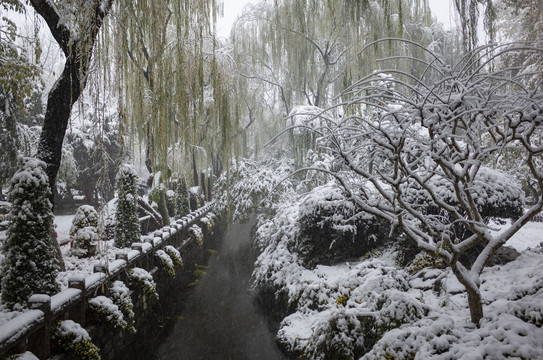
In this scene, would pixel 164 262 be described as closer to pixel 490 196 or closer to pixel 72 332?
pixel 72 332

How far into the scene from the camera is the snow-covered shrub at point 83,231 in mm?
6199

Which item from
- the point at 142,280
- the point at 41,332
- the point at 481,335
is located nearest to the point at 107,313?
the point at 41,332

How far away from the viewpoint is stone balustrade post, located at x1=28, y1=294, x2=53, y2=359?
9.57 ft

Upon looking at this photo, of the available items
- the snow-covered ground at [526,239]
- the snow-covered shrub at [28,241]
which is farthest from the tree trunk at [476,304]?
the snow-covered shrub at [28,241]

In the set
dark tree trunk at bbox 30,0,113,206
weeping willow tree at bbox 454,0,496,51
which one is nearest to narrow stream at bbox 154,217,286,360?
dark tree trunk at bbox 30,0,113,206

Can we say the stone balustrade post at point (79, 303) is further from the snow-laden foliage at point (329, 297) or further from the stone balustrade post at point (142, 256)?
the snow-laden foliage at point (329, 297)

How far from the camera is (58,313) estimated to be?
3215 mm

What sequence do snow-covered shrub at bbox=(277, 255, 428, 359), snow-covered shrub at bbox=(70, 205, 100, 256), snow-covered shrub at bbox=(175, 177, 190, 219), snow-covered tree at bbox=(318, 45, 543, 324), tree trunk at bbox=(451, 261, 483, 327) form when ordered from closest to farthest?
snow-covered tree at bbox=(318, 45, 543, 324)
tree trunk at bbox=(451, 261, 483, 327)
snow-covered shrub at bbox=(277, 255, 428, 359)
snow-covered shrub at bbox=(70, 205, 100, 256)
snow-covered shrub at bbox=(175, 177, 190, 219)

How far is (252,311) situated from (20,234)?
15.7 feet

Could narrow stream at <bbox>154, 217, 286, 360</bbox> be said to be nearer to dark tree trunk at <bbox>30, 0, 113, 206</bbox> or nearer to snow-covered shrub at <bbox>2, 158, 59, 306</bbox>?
snow-covered shrub at <bbox>2, 158, 59, 306</bbox>

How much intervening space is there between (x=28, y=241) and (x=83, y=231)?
3067 mm

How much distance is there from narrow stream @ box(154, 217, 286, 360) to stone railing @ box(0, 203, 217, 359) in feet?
3.00

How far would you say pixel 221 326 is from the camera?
6066 mm

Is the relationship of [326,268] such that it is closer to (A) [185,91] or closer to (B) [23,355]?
(A) [185,91]
